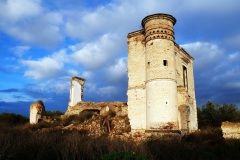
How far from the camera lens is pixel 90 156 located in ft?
27.8

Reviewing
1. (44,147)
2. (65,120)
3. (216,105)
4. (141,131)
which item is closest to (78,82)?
(65,120)

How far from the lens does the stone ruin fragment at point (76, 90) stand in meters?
26.4

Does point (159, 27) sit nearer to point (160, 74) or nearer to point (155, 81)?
point (160, 74)

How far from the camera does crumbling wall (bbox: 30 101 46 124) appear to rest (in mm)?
23531

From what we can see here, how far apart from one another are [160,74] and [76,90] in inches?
520

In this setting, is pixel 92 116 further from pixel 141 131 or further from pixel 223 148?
pixel 223 148

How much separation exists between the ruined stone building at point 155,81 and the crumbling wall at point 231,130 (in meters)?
2.60

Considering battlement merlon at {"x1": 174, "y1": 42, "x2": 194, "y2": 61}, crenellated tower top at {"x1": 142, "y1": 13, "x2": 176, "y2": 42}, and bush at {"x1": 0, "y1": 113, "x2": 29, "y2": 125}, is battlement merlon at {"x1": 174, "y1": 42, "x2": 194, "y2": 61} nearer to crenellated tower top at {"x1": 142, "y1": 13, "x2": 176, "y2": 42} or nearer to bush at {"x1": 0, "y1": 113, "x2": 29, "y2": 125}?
crenellated tower top at {"x1": 142, "y1": 13, "x2": 176, "y2": 42}

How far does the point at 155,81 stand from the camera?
1605cm

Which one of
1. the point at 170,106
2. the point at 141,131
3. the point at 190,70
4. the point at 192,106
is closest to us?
the point at 170,106

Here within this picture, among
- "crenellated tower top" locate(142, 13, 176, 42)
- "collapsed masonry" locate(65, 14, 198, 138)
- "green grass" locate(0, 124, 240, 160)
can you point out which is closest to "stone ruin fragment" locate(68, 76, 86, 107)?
"collapsed masonry" locate(65, 14, 198, 138)

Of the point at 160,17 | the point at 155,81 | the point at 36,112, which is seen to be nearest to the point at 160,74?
the point at 155,81

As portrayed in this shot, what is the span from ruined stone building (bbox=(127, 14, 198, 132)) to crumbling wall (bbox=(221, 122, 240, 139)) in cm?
260

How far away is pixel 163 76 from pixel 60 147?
8909 mm
